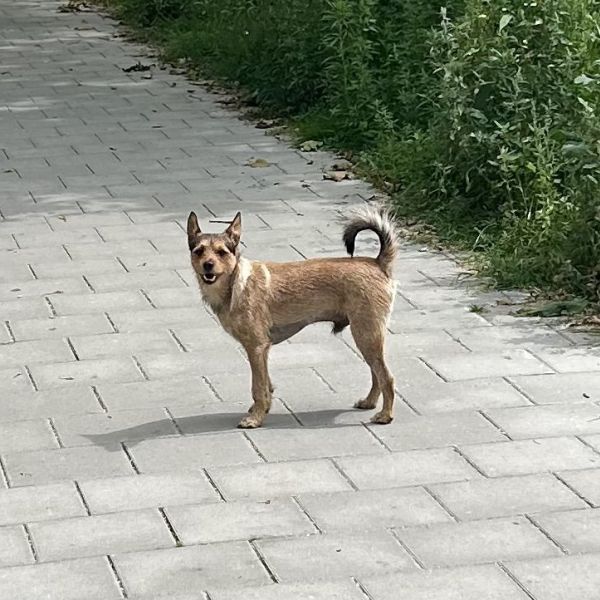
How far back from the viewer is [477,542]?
515 centimetres

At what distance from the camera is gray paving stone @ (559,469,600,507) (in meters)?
5.55

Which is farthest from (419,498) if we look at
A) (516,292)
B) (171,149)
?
(171,149)

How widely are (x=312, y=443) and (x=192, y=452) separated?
504mm

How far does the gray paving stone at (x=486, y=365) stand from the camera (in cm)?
692

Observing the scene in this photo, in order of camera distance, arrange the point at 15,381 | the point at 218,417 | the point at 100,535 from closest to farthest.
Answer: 1. the point at 100,535
2. the point at 218,417
3. the point at 15,381

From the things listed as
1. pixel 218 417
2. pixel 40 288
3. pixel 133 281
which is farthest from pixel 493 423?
pixel 40 288

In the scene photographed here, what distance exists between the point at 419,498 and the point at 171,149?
6.83 m

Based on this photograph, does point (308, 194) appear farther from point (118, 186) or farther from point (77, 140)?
point (77, 140)

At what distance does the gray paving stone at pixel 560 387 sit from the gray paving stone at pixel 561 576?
1.63 meters

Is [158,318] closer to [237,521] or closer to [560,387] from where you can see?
[560,387]

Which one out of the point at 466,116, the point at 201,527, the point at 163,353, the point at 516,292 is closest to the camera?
the point at 201,527

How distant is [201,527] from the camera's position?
530 centimetres

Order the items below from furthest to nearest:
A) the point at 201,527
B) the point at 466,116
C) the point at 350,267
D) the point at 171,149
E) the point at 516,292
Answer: the point at 171,149, the point at 466,116, the point at 516,292, the point at 350,267, the point at 201,527

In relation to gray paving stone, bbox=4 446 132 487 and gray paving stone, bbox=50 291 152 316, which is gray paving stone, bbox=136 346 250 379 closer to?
gray paving stone, bbox=50 291 152 316
